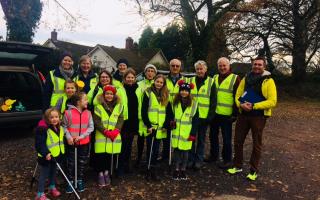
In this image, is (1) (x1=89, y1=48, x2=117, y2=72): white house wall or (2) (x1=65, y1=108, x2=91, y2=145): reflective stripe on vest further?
(1) (x1=89, y1=48, x2=117, y2=72): white house wall

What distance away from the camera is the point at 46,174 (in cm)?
504

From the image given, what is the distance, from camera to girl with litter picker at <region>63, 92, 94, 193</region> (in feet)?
17.3

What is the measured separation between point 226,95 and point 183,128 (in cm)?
107

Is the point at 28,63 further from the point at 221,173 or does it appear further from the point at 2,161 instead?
the point at 221,173

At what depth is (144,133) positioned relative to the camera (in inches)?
242

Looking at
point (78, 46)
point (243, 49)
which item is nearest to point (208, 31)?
point (243, 49)

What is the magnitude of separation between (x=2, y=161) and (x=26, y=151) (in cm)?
67

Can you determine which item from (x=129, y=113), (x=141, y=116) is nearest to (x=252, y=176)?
(x=141, y=116)

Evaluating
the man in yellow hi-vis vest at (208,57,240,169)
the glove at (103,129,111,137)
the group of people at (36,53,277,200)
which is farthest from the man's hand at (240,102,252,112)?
the glove at (103,129,111,137)

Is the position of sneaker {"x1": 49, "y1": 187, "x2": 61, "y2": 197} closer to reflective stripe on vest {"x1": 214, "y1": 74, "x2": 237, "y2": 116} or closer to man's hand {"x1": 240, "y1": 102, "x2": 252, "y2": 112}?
reflective stripe on vest {"x1": 214, "y1": 74, "x2": 237, "y2": 116}

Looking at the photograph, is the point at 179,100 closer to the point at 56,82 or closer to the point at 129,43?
the point at 56,82

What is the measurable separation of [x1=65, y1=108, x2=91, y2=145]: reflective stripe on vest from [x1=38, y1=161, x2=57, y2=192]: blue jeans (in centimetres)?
52

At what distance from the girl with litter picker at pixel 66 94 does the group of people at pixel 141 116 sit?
0.01 meters

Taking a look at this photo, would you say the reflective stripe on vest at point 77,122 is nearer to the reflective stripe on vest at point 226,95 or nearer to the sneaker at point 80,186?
the sneaker at point 80,186
